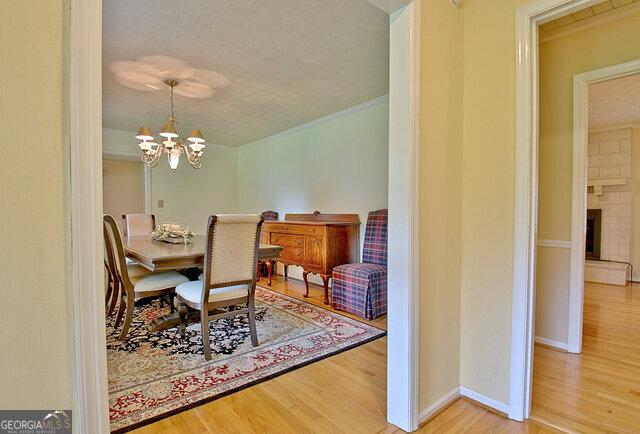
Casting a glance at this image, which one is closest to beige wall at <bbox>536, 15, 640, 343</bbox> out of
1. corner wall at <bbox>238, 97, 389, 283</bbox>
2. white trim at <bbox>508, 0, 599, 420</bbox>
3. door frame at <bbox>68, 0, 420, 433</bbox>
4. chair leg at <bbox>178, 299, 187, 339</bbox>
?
white trim at <bbox>508, 0, 599, 420</bbox>

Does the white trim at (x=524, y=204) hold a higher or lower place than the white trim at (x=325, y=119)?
lower

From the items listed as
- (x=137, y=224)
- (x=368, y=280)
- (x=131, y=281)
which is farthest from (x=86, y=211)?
(x=137, y=224)

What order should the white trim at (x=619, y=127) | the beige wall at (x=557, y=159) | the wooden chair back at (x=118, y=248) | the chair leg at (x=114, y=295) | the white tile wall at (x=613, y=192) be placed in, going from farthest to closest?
the white tile wall at (x=613, y=192) < the white trim at (x=619, y=127) < the chair leg at (x=114, y=295) < the beige wall at (x=557, y=159) < the wooden chair back at (x=118, y=248)

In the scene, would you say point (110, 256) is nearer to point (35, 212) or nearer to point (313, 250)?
point (313, 250)

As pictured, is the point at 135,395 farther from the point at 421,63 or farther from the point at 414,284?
the point at 421,63

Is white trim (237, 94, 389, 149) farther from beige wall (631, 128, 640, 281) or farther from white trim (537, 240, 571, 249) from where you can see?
beige wall (631, 128, 640, 281)

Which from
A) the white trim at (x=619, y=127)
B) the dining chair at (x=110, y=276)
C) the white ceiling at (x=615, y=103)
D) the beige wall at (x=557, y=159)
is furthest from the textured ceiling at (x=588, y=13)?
the dining chair at (x=110, y=276)

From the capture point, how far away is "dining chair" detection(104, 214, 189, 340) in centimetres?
248

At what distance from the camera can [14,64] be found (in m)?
0.64

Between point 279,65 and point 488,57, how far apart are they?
181cm

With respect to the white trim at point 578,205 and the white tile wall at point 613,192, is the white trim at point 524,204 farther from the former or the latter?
the white tile wall at point 613,192

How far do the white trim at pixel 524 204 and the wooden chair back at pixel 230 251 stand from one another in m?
1.71

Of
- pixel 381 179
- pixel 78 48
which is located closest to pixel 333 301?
pixel 381 179

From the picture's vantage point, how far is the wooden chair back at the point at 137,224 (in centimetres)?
414
